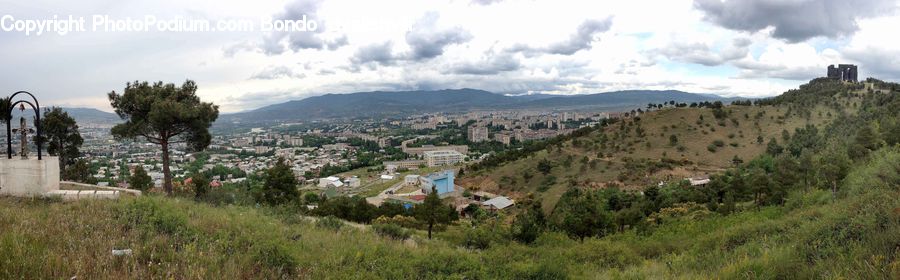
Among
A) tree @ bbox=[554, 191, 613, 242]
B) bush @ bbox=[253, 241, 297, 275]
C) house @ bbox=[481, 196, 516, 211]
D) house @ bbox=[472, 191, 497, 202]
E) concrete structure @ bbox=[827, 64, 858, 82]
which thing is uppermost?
concrete structure @ bbox=[827, 64, 858, 82]

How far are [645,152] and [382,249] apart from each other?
41.1m

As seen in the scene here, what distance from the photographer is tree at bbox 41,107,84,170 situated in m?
17.4

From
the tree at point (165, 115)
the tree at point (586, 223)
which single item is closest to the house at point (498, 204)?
the tree at point (586, 223)

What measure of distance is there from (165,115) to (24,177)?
4.79 metres

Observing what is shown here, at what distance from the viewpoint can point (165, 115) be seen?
12797 mm

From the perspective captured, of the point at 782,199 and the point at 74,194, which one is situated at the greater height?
the point at 74,194

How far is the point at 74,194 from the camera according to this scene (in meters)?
8.23

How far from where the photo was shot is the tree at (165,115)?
509 inches

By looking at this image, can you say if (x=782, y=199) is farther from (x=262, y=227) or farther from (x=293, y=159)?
(x=293, y=159)

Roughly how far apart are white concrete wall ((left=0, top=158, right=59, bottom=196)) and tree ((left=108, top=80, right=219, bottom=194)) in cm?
456

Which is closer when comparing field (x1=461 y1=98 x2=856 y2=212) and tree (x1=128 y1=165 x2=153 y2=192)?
tree (x1=128 y1=165 x2=153 y2=192)

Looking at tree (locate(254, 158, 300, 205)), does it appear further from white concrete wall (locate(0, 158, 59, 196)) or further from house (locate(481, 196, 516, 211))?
house (locate(481, 196, 516, 211))

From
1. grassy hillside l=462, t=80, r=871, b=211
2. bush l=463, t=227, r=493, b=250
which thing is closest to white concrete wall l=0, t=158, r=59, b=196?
bush l=463, t=227, r=493, b=250

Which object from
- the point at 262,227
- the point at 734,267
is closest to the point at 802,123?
the point at 734,267
